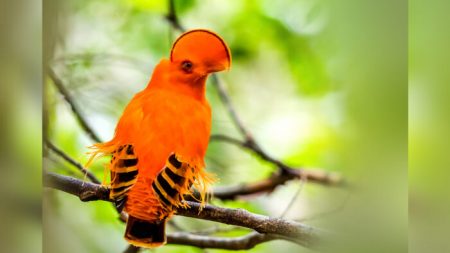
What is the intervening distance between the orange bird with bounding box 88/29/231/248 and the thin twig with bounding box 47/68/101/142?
13 cm

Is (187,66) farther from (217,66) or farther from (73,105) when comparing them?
(73,105)

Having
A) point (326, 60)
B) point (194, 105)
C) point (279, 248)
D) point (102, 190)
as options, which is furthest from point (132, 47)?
point (279, 248)

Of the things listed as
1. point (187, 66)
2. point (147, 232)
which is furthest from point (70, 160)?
point (187, 66)

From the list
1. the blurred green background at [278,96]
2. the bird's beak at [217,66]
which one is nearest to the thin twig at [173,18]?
the blurred green background at [278,96]

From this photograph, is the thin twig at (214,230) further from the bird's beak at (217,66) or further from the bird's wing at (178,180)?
the bird's beak at (217,66)

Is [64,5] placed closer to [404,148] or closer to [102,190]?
[102,190]

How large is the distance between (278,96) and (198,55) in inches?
9.6

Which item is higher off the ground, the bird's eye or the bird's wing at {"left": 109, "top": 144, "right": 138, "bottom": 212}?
the bird's eye

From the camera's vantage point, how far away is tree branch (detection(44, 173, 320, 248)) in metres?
1.30

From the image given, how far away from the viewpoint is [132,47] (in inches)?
57.2

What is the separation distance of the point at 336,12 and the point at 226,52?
297 mm

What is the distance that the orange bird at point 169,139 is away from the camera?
1.38 m

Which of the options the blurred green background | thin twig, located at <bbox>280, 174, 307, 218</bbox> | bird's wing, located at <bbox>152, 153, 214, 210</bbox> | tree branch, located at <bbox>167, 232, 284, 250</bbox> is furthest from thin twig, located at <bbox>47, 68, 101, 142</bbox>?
thin twig, located at <bbox>280, 174, 307, 218</bbox>

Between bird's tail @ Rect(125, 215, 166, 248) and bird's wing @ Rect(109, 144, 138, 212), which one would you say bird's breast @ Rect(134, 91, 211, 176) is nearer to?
bird's wing @ Rect(109, 144, 138, 212)
